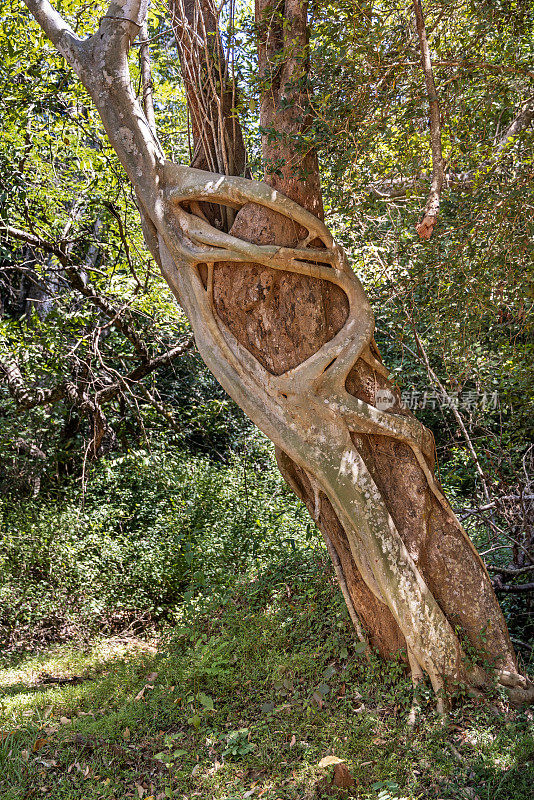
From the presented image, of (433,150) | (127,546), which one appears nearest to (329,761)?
(433,150)

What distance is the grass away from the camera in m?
3.08

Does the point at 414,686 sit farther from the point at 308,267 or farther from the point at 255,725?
the point at 308,267

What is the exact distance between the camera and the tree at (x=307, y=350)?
3594 mm

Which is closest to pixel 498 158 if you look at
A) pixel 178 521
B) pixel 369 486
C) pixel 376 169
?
pixel 376 169

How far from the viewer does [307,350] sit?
377 centimetres

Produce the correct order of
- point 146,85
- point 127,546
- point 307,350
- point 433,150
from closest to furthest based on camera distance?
point 433,150 → point 307,350 → point 146,85 → point 127,546

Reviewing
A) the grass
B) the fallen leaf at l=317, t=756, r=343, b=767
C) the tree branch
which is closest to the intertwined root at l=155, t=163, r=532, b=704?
the grass

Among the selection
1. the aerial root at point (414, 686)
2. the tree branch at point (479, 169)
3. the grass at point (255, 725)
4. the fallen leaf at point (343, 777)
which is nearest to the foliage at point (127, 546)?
the grass at point (255, 725)

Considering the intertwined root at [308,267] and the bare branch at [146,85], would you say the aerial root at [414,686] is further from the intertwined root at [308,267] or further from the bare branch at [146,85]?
the bare branch at [146,85]

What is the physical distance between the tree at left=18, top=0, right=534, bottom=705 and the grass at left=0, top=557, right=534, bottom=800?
0.30 m

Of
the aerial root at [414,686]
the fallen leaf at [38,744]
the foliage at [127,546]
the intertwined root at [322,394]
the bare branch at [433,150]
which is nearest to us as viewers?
the bare branch at [433,150]

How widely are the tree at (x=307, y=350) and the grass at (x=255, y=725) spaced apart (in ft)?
0.97

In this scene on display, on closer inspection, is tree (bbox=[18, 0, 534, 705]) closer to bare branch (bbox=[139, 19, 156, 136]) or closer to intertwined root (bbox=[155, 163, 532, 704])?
intertwined root (bbox=[155, 163, 532, 704])

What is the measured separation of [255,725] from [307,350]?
234 cm
